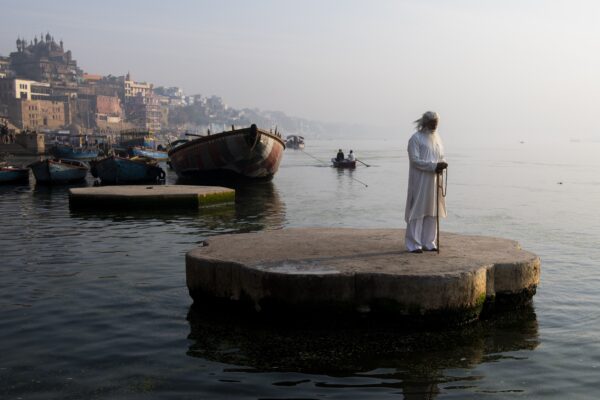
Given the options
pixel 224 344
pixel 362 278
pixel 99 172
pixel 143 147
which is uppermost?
pixel 143 147

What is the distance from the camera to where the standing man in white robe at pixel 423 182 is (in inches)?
315

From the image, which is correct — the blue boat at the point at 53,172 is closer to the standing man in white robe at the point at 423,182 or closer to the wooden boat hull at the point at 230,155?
the wooden boat hull at the point at 230,155

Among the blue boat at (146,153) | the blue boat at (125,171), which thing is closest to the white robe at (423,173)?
the blue boat at (125,171)

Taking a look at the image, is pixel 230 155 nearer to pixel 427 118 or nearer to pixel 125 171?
pixel 125 171

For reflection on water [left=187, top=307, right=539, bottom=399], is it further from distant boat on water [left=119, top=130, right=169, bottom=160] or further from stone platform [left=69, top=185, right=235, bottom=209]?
distant boat on water [left=119, top=130, right=169, bottom=160]

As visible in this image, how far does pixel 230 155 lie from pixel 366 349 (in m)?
25.0

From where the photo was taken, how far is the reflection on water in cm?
578

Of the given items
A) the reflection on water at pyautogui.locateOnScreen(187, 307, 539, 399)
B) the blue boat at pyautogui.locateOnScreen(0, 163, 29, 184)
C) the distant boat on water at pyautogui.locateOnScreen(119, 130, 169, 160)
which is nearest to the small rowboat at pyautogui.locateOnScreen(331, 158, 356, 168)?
the distant boat on water at pyautogui.locateOnScreen(119, 130, 169, 160)

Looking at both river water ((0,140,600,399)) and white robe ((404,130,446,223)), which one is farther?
white robe ((404,130,446,223))

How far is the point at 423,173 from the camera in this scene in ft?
26.3

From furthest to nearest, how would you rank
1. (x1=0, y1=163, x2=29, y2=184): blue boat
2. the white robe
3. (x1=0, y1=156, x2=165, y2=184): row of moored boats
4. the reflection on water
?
(x1=0, y1=156, x2=165, y2=184): row of moored boats, (x1=0, y1=163, x2=29, y2=184): blue boat, the white robe, the reflection on water

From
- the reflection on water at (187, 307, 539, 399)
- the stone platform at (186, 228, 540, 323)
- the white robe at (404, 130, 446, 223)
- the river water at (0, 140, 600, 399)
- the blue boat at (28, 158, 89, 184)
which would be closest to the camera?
the river water at (0, 140, 600, 399)

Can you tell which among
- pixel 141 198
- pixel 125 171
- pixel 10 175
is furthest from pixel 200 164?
pixel 141 198

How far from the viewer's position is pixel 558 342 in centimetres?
692
